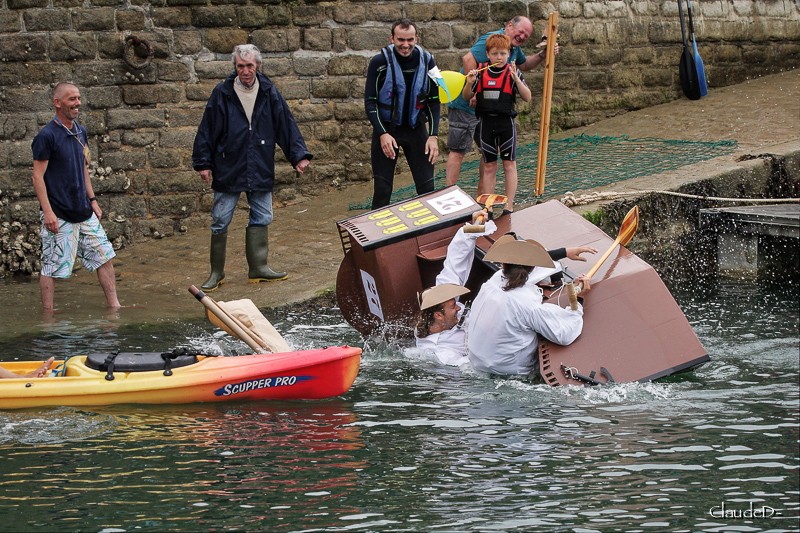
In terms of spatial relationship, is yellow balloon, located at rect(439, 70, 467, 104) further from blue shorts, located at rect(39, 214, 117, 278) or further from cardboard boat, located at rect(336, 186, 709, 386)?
blue shorts, located at rect(39, 214, 117, 278)

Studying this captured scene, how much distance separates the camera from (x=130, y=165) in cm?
1238

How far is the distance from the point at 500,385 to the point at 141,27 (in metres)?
6.09

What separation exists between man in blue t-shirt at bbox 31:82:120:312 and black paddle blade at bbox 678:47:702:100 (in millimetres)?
7700

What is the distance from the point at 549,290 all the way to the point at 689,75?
7.58 metres

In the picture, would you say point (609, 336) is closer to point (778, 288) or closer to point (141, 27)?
point (778, 288)

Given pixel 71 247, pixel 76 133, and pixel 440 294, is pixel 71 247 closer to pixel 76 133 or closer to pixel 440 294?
pixel 76 133

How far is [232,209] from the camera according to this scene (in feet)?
35.4

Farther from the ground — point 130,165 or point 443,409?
point 130,165

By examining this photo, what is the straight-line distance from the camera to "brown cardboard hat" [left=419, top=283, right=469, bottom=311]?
828cm

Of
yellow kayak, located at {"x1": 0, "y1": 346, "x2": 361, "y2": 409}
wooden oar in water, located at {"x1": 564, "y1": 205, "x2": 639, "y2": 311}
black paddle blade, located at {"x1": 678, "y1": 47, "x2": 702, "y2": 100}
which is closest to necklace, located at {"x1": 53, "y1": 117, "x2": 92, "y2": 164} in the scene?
yellow kayak, located at {"x1": 0, "y1": 346, "x2": 361, "y2": 409}

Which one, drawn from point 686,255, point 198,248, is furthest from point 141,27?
point 686,255

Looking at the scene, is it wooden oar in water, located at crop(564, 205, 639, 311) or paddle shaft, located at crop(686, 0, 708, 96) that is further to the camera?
paddle shaft, located at crop(686, 0, 708, 96)

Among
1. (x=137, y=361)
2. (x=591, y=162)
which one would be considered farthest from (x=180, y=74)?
(x=137, y=361)

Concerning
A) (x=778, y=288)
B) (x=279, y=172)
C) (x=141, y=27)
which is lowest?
(x=778, y=288)
